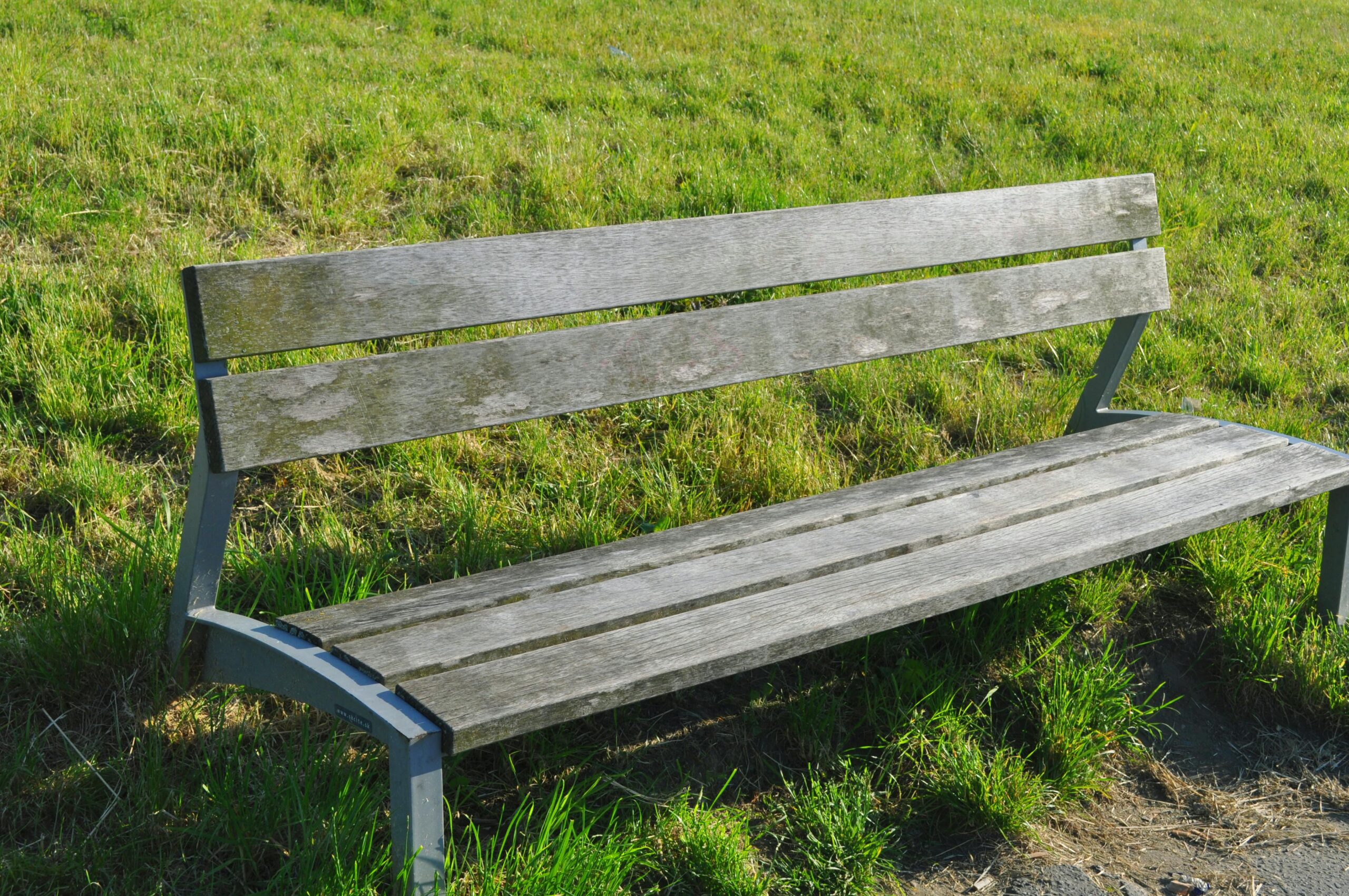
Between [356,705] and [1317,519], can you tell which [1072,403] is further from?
[356,705]

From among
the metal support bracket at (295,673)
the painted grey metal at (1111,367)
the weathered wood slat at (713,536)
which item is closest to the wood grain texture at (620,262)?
the metal support bracket at (295,673)

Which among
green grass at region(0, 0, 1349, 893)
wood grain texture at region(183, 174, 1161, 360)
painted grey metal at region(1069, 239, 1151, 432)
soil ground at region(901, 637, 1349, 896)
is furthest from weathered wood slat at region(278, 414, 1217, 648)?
soil ground at region(901, 637, 1349, 896)

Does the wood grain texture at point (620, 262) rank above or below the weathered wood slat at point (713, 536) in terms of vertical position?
above

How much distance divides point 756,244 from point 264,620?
1.41 m

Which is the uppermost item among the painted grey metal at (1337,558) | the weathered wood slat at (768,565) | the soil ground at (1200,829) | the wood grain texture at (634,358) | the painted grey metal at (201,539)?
the wood grain texture at (634,358)

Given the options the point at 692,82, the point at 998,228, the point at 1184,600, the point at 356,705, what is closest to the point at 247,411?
the point at 356,705

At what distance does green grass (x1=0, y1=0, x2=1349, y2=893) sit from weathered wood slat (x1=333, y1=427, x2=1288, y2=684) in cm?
31

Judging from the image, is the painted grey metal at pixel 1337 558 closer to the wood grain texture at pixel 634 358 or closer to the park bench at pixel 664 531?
the park bench at pixel 664 531

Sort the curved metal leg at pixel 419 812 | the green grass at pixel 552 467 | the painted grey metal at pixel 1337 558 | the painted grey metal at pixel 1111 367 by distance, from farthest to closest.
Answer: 1. the painted grey metal at pixel 1111 367
2. the painted grey metal at pixel 1337 558
3. the green grass at pixel 552 467
4. the curved metal leg at pixel 419 812

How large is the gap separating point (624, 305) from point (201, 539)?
3.12 ft

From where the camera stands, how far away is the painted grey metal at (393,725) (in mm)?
1617

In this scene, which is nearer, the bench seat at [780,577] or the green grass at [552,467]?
the bench seat at [780,577]

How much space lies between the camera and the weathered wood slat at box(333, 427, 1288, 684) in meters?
1.84

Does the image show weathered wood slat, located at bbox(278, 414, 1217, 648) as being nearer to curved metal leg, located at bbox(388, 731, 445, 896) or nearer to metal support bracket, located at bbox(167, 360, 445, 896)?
metal support bracket, located at bbox(167, 360, 445, 896)
